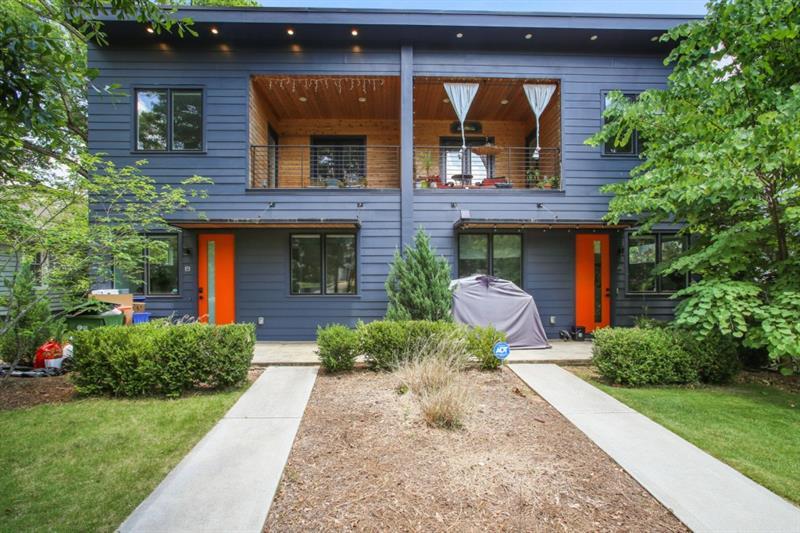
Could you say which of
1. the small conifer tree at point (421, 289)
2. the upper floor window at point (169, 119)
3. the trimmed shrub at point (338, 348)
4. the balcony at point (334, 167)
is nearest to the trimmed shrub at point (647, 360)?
the small conifer tree at point (421, 289)

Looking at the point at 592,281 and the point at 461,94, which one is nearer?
the point at 461,94

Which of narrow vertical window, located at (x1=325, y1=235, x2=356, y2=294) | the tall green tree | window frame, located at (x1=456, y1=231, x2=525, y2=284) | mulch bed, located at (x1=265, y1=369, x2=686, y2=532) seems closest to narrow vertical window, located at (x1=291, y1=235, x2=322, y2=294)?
narrow vertical window, located at (x1=325, y1=235, x2=356, y2=294)

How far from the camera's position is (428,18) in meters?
7.84

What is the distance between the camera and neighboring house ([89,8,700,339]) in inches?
320

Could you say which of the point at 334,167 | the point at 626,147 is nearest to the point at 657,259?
the point at 626,147

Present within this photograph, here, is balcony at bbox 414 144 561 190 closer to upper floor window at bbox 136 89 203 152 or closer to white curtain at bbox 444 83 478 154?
white curtain at bbox 444 83 478 154

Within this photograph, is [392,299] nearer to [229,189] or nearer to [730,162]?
[229,189]

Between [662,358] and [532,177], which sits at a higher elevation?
[532,177]

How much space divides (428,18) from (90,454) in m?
8.74

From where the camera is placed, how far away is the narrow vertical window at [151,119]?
8.30 meters

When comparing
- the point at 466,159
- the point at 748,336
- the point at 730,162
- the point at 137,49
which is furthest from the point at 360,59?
the point at 748,336

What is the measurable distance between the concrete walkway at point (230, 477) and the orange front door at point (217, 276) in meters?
4.41

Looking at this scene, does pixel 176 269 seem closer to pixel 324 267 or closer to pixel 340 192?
pixel 324 267

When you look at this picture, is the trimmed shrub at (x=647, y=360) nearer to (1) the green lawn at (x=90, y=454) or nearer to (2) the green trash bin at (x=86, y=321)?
(1) the green lawn at (x=90, y=454)
